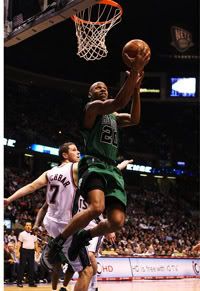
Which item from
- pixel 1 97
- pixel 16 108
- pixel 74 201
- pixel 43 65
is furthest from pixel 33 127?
pixel 1 97

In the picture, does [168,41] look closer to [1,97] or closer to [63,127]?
[63,127]

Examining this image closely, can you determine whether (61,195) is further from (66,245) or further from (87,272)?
(87,272)

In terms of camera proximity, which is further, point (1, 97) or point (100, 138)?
point (100, 138)

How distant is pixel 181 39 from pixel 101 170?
21.3 meters

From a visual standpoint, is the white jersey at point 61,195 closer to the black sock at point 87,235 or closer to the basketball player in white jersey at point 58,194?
the basketball player in white jersey at point 58,194

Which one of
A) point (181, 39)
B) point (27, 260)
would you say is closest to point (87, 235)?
point (27, 260)

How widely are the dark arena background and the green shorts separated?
13.4m

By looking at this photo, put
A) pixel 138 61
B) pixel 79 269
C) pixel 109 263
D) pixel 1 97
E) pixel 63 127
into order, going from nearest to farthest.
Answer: pixel 1 97, pixel 138 61, pixel 79 269, pixel 109 263, pixel 63 127

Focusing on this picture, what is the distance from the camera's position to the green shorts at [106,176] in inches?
181

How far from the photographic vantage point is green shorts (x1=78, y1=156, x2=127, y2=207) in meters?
4.60

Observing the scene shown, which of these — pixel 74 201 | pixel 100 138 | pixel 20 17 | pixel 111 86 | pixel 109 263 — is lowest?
pixel 109 263

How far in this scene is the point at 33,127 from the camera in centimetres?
2730

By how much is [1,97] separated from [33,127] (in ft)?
81.1

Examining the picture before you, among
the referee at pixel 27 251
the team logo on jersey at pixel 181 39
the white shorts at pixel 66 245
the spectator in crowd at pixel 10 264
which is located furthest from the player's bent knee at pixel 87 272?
the team logo on jersey at pixel 181 39
